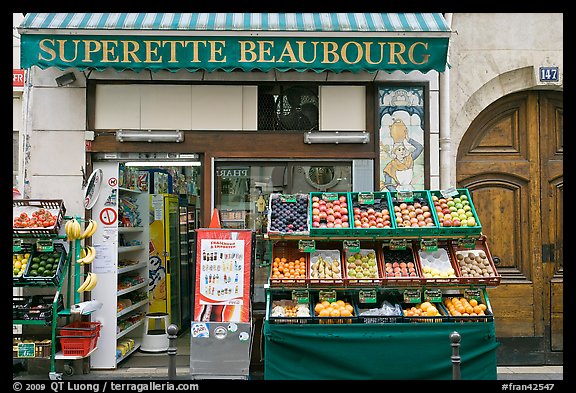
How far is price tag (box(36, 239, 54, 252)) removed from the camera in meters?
7.37

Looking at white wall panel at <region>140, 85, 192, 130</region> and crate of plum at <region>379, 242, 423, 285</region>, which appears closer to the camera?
crate of plum at <region>379, 242, 423, 285</region>

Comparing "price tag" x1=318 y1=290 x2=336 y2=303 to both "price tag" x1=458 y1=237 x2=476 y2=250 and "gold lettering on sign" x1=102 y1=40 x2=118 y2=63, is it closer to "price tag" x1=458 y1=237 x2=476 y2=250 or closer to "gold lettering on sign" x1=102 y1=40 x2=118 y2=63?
"price tag" x1=458 y1=237 x2=476 y2=250

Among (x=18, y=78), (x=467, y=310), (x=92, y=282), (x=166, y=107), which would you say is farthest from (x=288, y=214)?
(x=18, y=78)

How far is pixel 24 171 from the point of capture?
315 inches

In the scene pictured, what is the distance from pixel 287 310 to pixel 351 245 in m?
1.07

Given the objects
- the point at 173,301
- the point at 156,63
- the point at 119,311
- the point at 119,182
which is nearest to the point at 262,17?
the point at 156,63

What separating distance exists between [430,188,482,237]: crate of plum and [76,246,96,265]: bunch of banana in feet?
14.0

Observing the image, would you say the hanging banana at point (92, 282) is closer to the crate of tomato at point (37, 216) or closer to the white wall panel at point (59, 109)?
the crate of tomato at point (37, 216)

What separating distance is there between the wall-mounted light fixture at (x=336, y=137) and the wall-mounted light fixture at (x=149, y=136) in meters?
1.69

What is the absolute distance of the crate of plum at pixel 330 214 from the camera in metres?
6.96

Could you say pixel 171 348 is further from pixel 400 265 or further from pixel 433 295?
pixel 433 295

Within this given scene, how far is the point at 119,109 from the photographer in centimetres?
802

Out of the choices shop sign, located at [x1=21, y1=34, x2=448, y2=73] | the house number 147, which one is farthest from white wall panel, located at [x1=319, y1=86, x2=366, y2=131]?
the house number 147

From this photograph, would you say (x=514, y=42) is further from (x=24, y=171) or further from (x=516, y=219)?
(x=24, y=171)
